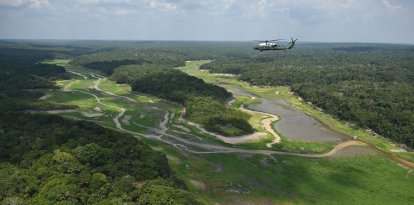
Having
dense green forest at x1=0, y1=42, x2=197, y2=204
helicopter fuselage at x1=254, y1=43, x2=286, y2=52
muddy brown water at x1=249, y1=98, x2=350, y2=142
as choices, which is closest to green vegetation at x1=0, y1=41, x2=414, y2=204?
dense green forest at x1=0, y1=42, x2=197, y2=204

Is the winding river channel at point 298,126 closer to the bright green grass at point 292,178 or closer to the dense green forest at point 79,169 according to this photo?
the bright green grass at point 292,178

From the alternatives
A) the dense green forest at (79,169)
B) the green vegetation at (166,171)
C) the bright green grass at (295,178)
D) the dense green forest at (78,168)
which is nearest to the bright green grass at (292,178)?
the bright green grass at (295,178)

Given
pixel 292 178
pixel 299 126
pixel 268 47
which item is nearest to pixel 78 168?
pixel 268 47

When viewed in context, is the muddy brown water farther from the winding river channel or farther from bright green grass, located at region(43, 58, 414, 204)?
bright green grass, located at region(43, 58, 414, 204)

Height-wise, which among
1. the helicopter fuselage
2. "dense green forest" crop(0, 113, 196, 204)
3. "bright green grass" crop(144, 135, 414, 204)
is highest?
the helicopter fuselage

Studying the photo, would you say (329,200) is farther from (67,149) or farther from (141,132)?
(141,132)

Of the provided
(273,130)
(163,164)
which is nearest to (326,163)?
(273,130)
